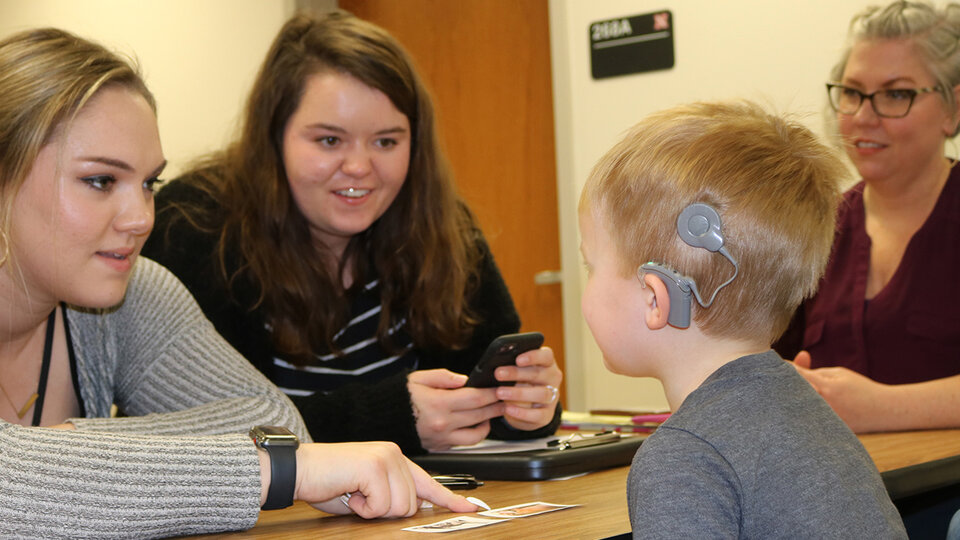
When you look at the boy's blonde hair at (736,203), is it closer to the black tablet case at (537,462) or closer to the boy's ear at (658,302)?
the boy's ear at (658,302)

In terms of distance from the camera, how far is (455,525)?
3.53ft

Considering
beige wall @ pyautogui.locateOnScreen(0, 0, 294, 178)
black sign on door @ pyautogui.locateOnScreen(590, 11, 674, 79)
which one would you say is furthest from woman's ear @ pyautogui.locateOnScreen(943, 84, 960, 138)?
beige wall @ pyautogui.locateOnScreen(0, 0, 294, 178)

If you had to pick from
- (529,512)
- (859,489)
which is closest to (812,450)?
(859,489)

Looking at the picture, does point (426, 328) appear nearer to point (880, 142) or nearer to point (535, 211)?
point (880, 142)

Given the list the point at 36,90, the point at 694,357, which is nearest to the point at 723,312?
the point at 694,357

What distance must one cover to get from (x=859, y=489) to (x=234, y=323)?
134 cm

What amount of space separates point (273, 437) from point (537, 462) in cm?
39

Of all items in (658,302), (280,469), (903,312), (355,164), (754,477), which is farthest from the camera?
(903,312)

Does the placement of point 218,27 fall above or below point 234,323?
above

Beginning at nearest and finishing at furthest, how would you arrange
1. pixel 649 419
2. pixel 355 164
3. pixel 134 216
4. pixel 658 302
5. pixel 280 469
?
pixel 658 302, pixel 280 469, pixel 134 216, pixel 649 419, pixel 355 164

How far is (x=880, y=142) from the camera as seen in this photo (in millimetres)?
2219

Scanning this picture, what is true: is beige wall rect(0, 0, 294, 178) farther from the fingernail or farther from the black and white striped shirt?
the fingernail

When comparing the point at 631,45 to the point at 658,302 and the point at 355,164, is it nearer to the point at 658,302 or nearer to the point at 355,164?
the point at 355,164

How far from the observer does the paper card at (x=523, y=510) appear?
113 cm
